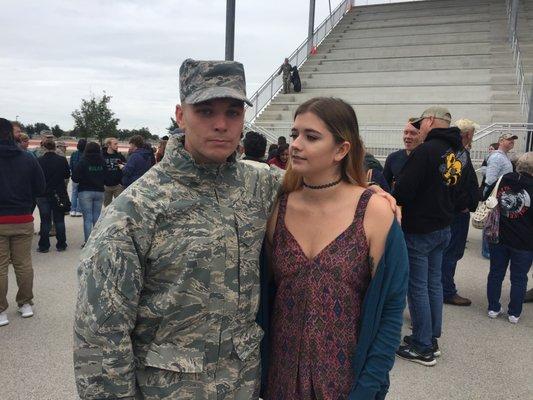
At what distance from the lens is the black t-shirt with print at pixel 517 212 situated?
4.39 meters

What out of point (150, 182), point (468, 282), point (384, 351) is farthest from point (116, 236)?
point (468, 282)

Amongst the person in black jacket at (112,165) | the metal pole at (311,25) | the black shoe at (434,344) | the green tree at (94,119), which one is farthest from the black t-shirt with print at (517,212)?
the green tree at (94,119)

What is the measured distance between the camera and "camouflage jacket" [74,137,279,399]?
1.34 meters

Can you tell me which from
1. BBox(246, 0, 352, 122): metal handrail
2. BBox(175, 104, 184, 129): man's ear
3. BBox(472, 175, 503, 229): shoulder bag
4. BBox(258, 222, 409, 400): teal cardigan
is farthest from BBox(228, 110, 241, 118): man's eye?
BBox(246, 0, 352, 122): metal handrail

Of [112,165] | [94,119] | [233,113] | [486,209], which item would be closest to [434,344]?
[486,209]

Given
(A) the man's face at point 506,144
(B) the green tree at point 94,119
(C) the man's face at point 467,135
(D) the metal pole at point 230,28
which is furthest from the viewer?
(B) the green tree at point 94,119

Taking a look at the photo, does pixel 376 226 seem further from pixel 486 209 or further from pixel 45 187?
pixel 45 187

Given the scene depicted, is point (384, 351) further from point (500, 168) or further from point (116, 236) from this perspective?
point (500, 168)

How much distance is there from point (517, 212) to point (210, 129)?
4.02 m

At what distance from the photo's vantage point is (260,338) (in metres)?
1.69

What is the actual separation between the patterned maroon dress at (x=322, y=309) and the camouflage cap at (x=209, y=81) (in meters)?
0.60

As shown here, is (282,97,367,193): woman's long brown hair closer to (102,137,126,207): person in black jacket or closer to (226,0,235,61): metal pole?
(102,137,126,207): person in black jacket

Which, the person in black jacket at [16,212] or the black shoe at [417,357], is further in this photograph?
the person in black jacket at [16,212]

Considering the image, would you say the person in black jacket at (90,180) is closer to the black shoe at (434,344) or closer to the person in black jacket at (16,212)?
the person in black jacket at (16,212)
